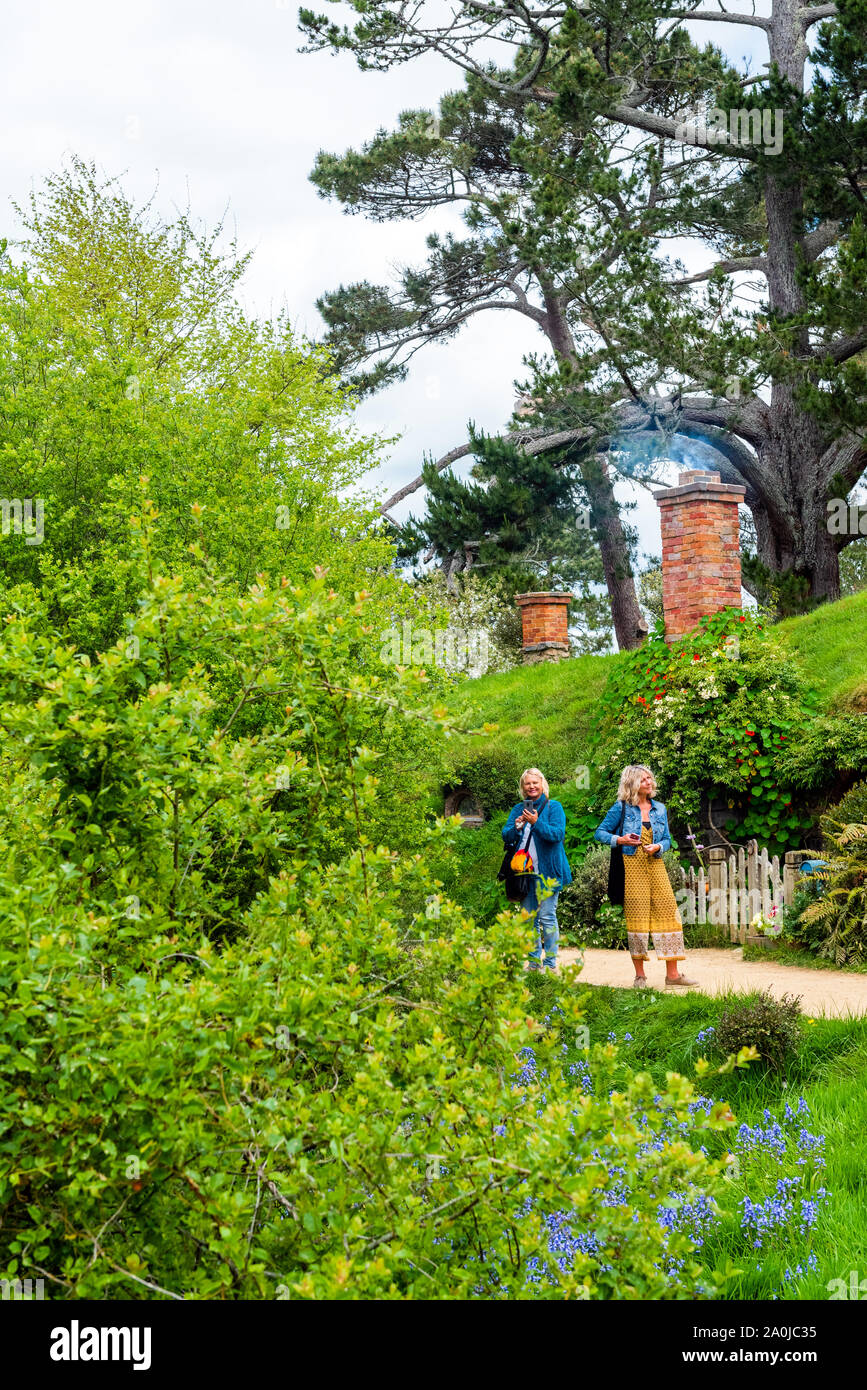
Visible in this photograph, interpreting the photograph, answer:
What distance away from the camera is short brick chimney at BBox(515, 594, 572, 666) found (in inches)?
779

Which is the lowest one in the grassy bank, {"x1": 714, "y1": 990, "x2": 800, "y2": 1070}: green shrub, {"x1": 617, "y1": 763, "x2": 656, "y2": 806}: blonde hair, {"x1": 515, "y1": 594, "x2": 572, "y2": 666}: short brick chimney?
the grassy bank

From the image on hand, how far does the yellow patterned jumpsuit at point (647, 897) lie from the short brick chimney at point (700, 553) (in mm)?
6494

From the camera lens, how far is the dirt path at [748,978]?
25.0 ft

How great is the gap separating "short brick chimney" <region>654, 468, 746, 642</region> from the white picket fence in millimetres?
3956

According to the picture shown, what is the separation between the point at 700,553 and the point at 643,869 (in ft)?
23.3

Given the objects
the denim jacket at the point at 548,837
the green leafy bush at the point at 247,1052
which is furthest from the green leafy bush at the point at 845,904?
the green leafy bush at the point at 247,1052

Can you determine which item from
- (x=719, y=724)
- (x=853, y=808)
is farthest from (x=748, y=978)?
(x=719, y=724)

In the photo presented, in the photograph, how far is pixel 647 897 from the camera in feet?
26.9

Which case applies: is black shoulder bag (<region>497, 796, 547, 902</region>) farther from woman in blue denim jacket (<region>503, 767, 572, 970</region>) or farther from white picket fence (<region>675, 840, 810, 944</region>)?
white picket fence (<region>675, 840, 810, 944</region>)

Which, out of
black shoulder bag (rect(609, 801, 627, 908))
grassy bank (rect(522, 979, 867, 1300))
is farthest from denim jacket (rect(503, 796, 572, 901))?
grassy bank (rect(522, 979, 867, 1300))

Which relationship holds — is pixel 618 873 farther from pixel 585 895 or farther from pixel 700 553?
pixel 700 553

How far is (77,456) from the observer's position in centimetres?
1253

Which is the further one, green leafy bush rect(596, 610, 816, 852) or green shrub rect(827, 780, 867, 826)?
green leafy bush rect(596, 610, 816, 852)
